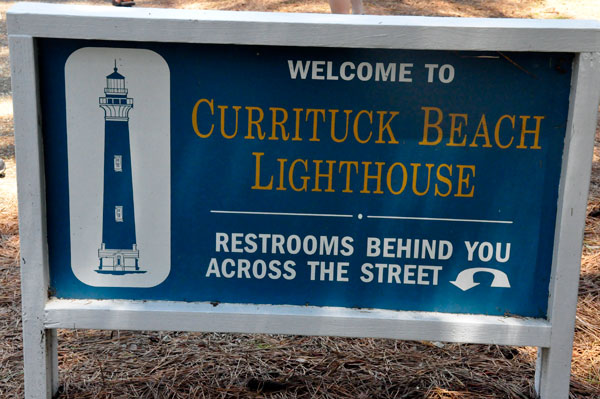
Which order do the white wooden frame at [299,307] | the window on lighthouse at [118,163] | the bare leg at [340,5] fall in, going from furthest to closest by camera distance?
the bare leg at [340,5] → the window on lighthouse at [118,163] → the white wooden frame at [299,307]

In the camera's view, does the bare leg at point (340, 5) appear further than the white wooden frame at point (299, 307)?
Yes

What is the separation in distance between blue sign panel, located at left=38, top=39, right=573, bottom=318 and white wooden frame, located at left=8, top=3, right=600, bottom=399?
5 centimetres

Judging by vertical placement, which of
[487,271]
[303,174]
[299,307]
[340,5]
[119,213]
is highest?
[340,5]

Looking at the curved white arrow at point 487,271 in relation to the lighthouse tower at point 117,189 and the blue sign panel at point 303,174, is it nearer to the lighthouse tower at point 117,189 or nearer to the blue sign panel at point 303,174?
the blue sign panel at point 303,174

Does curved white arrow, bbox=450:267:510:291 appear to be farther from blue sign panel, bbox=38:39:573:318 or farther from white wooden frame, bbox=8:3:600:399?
white wooden frame, bbox=8:3:600:399

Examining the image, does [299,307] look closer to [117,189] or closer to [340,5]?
[117,189]

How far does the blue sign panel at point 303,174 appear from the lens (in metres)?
2.21

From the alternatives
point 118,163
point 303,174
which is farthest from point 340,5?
point 118,163

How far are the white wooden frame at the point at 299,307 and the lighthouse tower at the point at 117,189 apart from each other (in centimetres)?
13

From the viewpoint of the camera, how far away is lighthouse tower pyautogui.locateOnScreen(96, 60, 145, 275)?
222cm

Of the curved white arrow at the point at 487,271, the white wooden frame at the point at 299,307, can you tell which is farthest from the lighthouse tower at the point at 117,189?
the curved white arrow at the point at 487,271

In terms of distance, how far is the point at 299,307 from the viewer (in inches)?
92.4

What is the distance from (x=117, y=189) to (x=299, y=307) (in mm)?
669

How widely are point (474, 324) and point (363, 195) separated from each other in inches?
20.5
